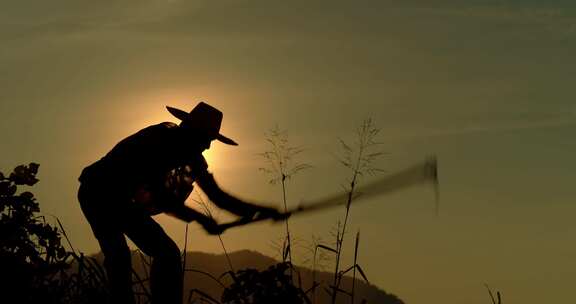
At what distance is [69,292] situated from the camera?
283 inches

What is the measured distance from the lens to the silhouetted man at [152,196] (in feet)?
23.3

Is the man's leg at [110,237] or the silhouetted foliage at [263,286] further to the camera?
the man's leg at [110,237]

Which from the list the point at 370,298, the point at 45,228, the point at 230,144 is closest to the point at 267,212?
the point at 230,144

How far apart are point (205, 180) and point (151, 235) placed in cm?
126

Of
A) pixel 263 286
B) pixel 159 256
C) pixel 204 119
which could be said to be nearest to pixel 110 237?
pixel 159 256

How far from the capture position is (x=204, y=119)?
27.0 ft

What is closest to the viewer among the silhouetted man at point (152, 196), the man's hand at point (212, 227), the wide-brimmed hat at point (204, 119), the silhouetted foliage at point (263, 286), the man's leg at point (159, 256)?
the silhouetted foliage at point (263, 286)

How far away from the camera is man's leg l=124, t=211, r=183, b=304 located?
6997mm

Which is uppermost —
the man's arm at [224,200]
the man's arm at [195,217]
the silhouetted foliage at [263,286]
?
the man's arm at [224,200]

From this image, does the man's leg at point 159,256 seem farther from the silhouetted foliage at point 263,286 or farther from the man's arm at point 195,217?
the silhouetted foliage at point 263,286

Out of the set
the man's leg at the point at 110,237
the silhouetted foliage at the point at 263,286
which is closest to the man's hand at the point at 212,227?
the man's leg at the point at 110,237

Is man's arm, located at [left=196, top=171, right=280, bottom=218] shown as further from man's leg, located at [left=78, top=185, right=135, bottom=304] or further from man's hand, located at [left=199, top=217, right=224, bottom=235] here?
man's leg, located at [left=78, top=185, right=135, bottom=304]

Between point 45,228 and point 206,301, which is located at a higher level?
point 45,228

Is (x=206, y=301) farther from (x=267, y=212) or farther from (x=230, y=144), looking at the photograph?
(x=230, y=144)
